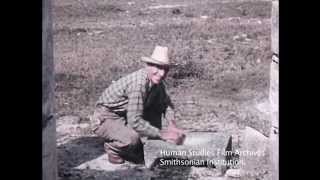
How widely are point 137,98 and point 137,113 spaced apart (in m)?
0.09

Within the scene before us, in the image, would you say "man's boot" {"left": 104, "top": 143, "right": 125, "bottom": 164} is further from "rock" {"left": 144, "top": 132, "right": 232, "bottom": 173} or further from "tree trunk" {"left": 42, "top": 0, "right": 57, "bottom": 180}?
"tree trunk" {"left": 42, "top": 0, "right": 57, "bottom": 180}

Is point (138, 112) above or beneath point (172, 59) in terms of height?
beneath

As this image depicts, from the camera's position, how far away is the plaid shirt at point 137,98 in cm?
369

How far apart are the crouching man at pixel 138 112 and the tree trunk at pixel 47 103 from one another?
31 cm

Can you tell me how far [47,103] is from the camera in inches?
147

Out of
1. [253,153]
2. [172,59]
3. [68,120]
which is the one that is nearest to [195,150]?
[253,153]

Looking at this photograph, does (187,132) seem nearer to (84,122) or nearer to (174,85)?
(174,85)

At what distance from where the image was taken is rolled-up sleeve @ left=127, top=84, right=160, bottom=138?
12.1 ft

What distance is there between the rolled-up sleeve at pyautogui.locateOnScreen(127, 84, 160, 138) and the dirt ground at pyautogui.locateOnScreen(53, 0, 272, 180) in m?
0.14

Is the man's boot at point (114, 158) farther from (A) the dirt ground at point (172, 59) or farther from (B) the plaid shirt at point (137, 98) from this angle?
(B) the plaid shirt at point (137, 98)
